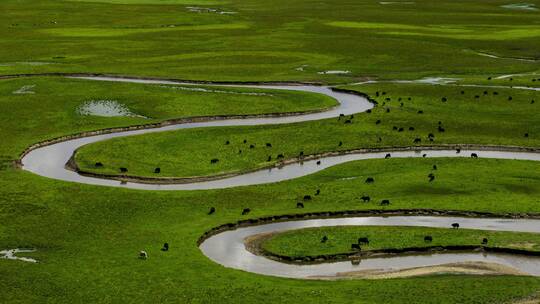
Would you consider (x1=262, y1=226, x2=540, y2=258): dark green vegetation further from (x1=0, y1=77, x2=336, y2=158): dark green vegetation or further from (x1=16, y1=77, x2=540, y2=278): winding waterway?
(x1=0, y1=77, x2=336, y2=158): dark green vegetation

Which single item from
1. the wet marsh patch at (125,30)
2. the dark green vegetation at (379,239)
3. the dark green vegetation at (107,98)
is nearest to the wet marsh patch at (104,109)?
the dark green vegetation at (107,98)

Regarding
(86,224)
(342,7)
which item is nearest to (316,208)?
(86,224)

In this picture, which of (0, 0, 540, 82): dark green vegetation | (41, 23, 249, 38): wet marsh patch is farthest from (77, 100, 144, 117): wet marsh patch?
(41, 23, 249, 38): wet marsh patch

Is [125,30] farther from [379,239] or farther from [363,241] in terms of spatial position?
[363,241]

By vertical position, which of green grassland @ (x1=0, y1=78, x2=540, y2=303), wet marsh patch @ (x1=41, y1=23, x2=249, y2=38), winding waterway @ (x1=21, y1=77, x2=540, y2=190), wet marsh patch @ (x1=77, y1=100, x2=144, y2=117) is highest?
green grassland @ (x1=0, y1=78, x2=540, y2=303)

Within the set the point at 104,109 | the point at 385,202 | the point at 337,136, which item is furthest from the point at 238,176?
the point at 104,109

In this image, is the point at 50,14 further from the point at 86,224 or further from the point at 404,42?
the point at 86,224
